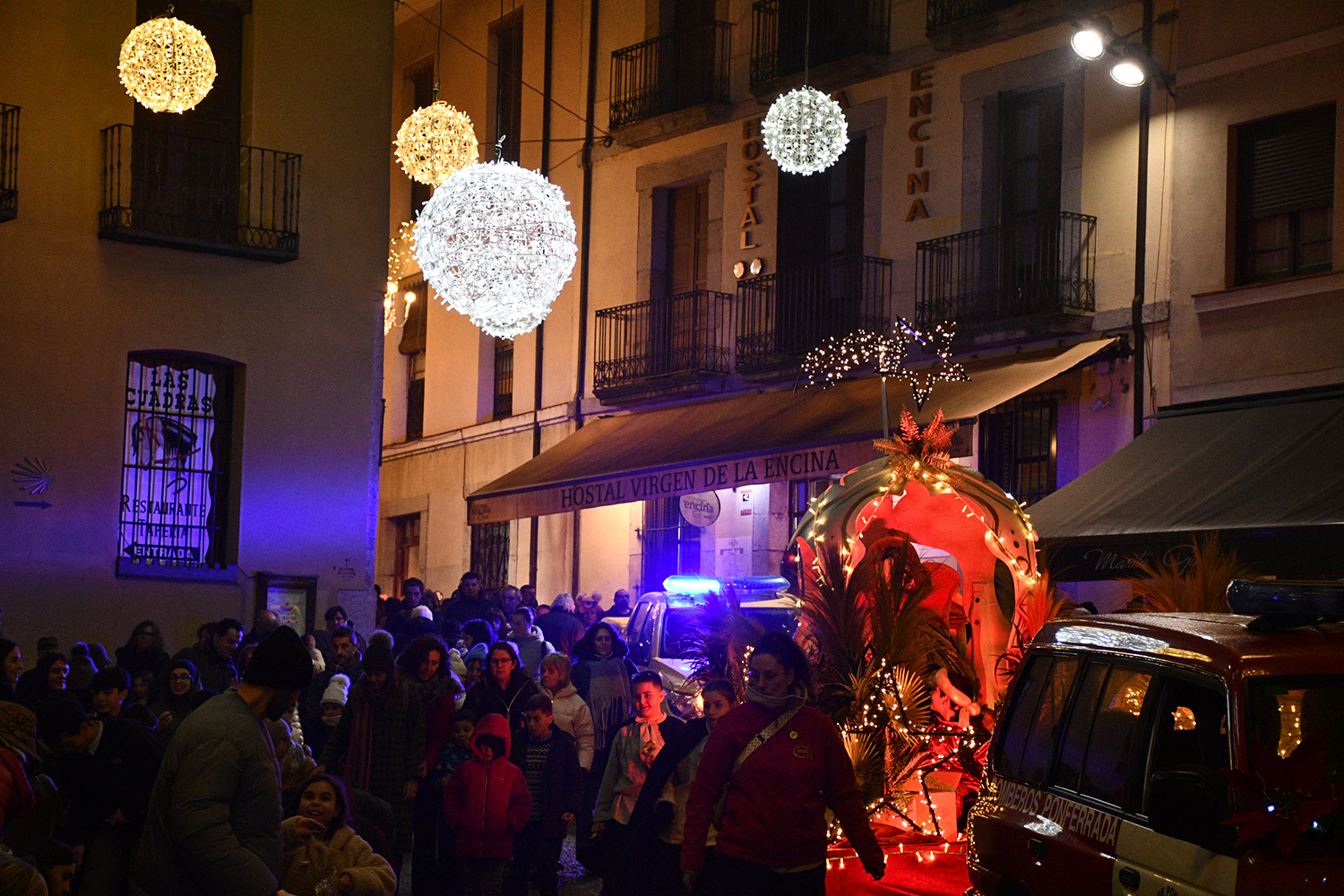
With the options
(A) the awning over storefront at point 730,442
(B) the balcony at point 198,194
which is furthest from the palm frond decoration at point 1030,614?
(B) the balcony at point 198,194

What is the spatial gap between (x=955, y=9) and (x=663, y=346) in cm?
641

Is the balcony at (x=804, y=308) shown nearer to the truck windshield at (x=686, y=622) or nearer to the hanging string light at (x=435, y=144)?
the hanging string light at (x=435, y=144)

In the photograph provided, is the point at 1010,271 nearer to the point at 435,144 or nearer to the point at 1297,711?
the point at 435,144

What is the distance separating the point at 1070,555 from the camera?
627 inches

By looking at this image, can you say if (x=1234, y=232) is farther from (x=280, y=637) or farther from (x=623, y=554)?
(x=280, y=637)

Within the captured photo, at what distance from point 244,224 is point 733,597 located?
8752 mm

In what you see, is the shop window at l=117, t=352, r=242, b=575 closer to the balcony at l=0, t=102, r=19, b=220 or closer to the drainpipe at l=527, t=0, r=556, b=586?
the balcony at l=0, t=102, r=19, b=220

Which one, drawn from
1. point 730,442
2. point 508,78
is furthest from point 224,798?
point 508,78

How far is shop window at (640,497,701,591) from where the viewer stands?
23.2 metres

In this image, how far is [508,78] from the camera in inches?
1081

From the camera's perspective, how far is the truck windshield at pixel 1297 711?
5199 millimetres

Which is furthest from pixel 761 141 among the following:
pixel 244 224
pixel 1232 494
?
pixel 1232 494

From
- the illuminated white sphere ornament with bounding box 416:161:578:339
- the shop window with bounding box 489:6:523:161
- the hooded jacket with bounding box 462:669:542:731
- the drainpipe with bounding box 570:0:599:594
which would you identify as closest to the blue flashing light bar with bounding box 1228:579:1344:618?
the hooded jacket with bounding box 462:669:542:731

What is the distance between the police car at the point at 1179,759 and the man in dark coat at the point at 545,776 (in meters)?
3.69
